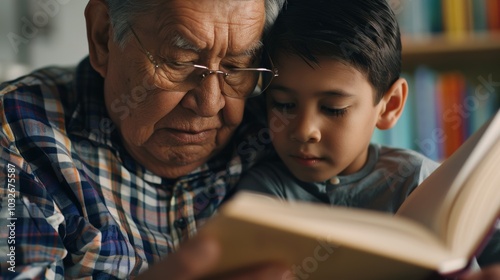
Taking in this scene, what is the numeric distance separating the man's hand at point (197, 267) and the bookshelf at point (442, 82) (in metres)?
1.85

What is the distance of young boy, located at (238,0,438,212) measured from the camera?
3.84ft

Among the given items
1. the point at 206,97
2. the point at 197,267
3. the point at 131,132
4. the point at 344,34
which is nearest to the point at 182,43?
the point at 206,97

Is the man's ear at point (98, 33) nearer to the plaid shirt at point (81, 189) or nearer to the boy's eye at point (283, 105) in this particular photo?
the plaid shirt at point (81, 189)

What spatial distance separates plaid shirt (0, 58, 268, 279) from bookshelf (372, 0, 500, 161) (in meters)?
1.41

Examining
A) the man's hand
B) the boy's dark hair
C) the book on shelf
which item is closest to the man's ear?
the boy's dark hair

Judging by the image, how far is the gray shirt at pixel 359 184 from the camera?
4.13 feet

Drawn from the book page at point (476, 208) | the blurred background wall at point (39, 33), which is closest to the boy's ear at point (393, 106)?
the book page at point (476, 208)

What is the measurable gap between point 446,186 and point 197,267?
0.40m

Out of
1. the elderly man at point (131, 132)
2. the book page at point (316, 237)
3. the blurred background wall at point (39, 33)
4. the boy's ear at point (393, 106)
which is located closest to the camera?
the book page at point (316, 237)

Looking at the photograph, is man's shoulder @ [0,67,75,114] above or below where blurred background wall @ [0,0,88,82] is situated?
above

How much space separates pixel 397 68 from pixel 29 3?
1.89 m

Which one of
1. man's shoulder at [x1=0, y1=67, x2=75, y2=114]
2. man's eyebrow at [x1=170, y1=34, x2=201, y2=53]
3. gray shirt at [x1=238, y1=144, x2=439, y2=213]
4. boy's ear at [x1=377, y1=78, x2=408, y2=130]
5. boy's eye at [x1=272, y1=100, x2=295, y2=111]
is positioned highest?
man's eyebrow at [x1=170, y1=34, x2=201, y2=53]

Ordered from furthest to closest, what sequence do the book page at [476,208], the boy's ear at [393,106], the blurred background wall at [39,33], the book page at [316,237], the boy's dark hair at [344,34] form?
the blurred background wall at [39,33], the boy's ear at [393,106], the boy's dark hair at [344,34], the book page at [476,208], the book page at [316,237]

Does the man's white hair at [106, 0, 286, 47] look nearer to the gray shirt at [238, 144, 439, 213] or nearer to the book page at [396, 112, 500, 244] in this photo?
the gray shirt at [238, 144, 439, 213]
